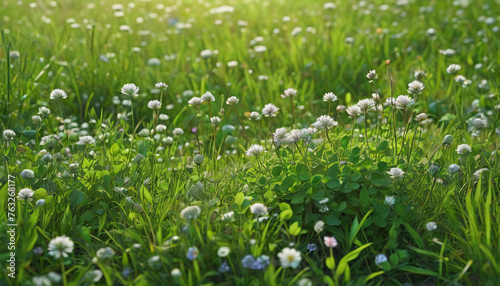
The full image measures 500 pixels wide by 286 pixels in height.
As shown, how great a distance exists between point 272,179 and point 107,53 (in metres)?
2.49

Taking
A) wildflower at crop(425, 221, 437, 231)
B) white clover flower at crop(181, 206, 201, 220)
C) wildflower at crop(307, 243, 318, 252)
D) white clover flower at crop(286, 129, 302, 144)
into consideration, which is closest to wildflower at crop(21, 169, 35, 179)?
white clover flower at crop(181, 206, 201, 220)

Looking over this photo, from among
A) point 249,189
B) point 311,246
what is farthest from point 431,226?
point 249,189

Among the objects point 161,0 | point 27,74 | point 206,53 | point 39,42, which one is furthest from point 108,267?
point 161,0

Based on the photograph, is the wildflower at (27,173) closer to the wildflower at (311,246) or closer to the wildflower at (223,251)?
the wildflower at (223,251)

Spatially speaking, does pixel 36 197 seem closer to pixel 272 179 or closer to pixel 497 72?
pixel 272 179

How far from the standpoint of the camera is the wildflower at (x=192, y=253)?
170 cm

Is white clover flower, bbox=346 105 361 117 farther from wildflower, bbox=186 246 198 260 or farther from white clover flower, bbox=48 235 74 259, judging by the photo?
white clover flower, bbox=48 235 74 259

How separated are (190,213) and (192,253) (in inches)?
7.1

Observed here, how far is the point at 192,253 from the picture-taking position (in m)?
1.71

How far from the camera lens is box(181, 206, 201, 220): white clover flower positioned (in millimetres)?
1832

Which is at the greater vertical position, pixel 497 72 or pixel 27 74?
pixel 27 74

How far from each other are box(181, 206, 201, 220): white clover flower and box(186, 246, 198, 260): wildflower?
0.15 meters

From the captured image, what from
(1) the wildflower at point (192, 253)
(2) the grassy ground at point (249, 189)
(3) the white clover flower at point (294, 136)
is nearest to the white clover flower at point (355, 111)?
(2) the grassy ground at point (249, 189)

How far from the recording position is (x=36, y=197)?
2074 mm
